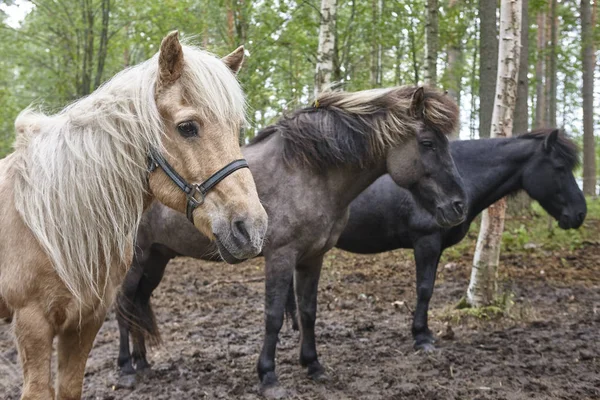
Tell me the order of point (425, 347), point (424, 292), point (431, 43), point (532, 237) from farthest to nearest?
1. point (532, 237)
2. point (431, 43)
3. point (424, 292)
4. point (425, 347)

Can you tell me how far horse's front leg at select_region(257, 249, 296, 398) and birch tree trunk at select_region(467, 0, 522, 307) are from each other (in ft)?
9.53

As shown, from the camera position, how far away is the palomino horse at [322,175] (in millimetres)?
4387

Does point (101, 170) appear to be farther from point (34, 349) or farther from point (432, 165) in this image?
point (432, 165)

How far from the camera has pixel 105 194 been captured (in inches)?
103

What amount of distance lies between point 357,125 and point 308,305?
154cm

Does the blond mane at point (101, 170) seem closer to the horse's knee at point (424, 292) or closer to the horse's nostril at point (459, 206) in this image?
the horse's nostril at point (459, 206)

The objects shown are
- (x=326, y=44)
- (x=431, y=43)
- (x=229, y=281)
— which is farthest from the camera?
(x=431, y=43)

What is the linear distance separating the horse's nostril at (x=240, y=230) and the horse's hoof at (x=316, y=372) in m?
→ 2.65

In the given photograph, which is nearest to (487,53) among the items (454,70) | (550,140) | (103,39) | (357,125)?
(550,140)

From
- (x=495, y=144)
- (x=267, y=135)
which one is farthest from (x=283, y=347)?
(x=495, y=144)

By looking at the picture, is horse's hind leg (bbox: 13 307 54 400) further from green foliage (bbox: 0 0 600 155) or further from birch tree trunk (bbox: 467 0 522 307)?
green foliage (bbox: 0 0 600 155)

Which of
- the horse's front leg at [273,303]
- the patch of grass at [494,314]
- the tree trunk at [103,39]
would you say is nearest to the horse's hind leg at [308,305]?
the horse's front leg at [273,303]

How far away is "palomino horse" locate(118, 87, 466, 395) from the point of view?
4.39 meters

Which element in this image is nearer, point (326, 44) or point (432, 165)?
point (432, 165)
